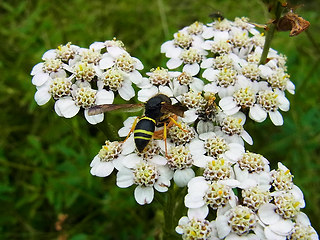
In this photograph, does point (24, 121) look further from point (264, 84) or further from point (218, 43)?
point (264, 84)

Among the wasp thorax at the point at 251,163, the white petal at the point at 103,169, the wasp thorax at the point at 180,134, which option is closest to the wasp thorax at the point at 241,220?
the wasp thorax at the point at 251,163

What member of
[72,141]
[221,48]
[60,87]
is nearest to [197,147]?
[221,48]

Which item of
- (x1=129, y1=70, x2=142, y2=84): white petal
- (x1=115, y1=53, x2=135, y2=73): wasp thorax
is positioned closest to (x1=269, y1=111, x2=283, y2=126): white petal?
(x1=129, y1=70, x2=142, y2=84): white petal

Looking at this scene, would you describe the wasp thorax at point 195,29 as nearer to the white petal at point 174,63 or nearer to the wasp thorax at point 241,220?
the white petal at point 174,63

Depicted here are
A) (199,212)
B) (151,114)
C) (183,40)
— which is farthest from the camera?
(183,40)

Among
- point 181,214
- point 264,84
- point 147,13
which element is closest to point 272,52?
point 264,84

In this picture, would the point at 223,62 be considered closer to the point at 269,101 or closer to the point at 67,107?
the point at 269,101
